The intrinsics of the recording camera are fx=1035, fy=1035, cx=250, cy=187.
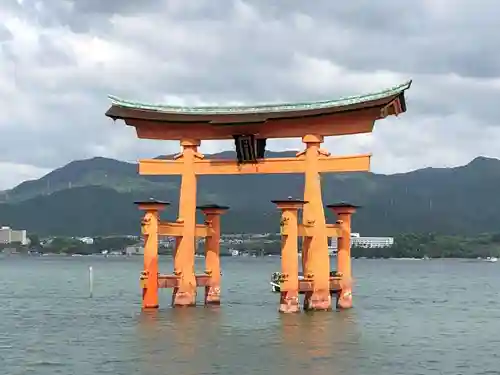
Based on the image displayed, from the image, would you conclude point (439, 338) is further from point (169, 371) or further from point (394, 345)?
point (169, 371)

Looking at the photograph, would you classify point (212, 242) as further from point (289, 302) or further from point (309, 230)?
point (289, 302)

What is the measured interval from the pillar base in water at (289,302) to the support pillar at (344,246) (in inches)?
112

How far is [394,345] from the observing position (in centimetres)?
3125

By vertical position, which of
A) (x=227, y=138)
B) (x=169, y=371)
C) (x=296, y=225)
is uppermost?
(x=227, y=138)

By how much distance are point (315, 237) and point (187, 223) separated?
4.96 m

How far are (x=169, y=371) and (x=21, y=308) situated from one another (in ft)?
84.8

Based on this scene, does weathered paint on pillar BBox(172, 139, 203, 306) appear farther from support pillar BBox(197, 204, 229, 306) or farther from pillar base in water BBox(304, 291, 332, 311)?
pillar base in water BBox(304, 291, 332, 311)

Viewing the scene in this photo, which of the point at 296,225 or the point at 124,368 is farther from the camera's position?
the point at 296,225

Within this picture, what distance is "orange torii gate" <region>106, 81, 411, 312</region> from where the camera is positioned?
119 feet

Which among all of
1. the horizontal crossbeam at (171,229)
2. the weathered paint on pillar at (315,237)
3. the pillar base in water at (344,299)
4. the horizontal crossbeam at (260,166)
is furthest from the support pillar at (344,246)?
the horizontal crossbeam at (171,229)

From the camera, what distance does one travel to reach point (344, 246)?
39250 mm

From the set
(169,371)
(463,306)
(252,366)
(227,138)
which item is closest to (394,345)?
(252,366)

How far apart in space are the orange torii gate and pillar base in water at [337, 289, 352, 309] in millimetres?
48

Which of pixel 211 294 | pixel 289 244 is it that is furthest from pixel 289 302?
pixel 211 294
